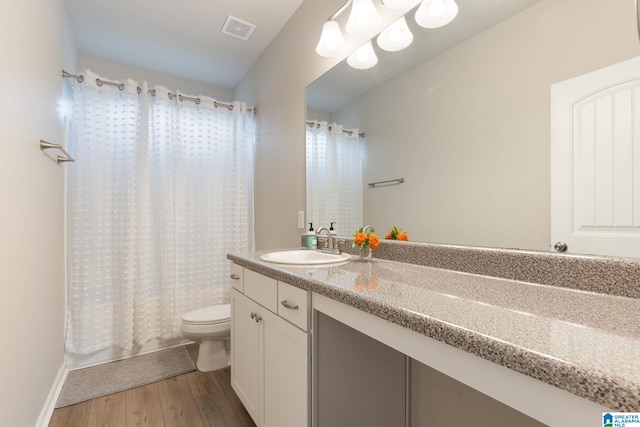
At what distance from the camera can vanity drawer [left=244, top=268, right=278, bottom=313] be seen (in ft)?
3.90

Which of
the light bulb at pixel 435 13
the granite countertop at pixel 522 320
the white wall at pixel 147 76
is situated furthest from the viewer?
the white wall at pixel 147 76

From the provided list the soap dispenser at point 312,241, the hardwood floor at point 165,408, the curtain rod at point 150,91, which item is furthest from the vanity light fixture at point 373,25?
the hardwood floor at point 165,408

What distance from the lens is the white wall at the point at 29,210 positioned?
108 cm

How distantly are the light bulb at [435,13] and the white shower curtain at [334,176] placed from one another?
23.1 inches

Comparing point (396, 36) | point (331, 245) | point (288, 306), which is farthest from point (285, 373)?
point (396, 36)

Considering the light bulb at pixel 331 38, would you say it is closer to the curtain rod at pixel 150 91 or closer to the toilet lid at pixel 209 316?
the curtain rod at pixel 150 91

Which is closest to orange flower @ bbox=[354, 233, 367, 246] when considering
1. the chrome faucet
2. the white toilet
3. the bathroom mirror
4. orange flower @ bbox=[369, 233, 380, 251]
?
orange flower @ bbox=[369, 233, 380, 251]

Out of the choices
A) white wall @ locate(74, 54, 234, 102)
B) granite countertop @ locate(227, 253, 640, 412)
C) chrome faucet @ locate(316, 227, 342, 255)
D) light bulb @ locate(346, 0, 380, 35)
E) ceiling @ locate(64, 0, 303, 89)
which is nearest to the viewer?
granite countertop @ locate(227, 253, 640, 412)

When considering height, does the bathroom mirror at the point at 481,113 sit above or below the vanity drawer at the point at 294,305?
above

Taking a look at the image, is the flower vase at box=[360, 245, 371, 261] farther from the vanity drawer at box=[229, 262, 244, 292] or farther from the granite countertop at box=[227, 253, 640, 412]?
the vanity drawer at box=[229, 262, 244, 292]

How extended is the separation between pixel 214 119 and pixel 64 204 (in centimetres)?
129

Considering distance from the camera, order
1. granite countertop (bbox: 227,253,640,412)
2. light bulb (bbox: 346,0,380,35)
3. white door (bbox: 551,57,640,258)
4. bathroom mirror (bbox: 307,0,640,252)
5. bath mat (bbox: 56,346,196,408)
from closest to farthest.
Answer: granite countertop (bbox: 227,253,640,412)
white door (bbox: 551,57,640,258)
bathroom mirror (bbox: 307,0,640,252)
light bulb (bbox: 346,0,380,35)
bath mat (bbox: 56,346,196,408)

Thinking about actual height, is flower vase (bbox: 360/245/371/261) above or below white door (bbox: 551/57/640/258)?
below

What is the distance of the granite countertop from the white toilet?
132cm
